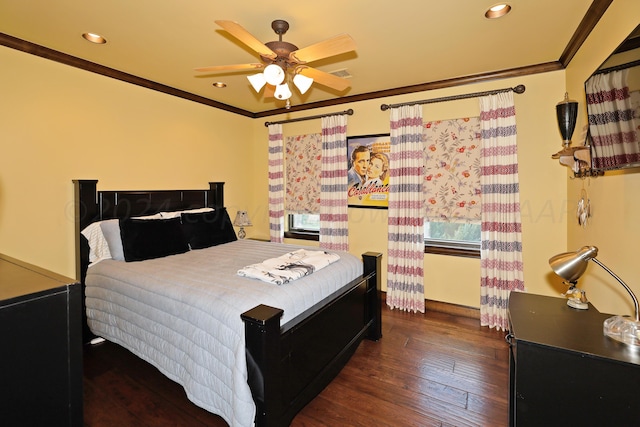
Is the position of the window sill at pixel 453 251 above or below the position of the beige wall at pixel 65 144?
below

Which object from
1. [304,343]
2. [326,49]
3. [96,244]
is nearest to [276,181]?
[96,244]

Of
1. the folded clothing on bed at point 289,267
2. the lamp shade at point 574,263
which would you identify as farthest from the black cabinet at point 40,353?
the lamp shade at point 574,263

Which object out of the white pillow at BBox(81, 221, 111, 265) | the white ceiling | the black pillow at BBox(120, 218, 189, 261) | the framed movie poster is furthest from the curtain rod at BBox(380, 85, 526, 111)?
the white pillow at BBox(81, 221, 111, 265)

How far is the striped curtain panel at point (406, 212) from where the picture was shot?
3510 millimetres

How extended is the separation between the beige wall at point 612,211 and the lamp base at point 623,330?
21.7 inches

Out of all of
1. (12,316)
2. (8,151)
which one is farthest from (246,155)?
(12,316)

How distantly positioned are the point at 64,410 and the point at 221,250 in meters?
2.45

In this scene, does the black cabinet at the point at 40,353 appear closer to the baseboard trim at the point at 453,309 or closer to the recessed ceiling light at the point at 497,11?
the recessed ceiling light at the point at 497,11

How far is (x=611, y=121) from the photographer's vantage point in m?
1.47

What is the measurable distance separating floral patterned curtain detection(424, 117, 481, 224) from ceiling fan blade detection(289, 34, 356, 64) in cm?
194

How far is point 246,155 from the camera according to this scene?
4828 mm

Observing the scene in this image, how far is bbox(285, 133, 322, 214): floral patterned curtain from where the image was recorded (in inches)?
171

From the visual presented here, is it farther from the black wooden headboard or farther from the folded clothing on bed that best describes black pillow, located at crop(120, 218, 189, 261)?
the folded clothing on bed

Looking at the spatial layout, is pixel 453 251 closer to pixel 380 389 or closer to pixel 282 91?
pixel 380 389
